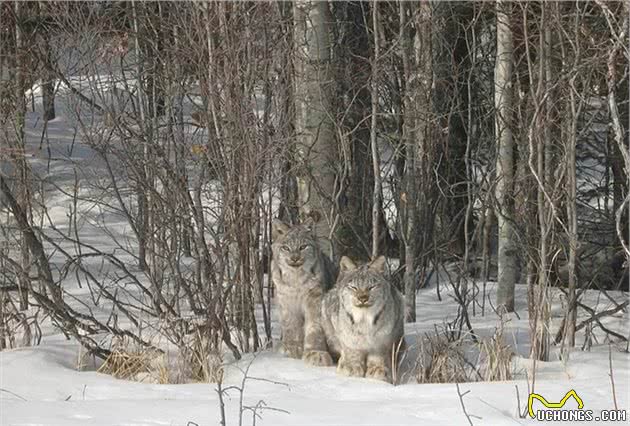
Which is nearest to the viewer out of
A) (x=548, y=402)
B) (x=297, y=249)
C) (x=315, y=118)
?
(x=548, y=402)

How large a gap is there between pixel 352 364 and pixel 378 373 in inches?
7.5

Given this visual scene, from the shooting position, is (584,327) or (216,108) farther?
(584,327)

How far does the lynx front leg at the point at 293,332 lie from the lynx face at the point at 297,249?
0.37m

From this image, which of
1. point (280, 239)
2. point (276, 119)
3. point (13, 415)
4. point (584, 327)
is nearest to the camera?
point (13, 415)

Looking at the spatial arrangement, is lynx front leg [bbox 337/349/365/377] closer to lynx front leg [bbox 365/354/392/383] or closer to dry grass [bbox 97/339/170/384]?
lynx front leg [bbox 365/354/392/383]

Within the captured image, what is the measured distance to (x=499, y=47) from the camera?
11.2 meters

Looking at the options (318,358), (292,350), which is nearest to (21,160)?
(292,350)

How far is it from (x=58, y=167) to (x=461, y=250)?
6.45m

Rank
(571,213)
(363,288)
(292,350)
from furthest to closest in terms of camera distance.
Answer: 1. (571,213)
2. (292,350)
3. (363,288)

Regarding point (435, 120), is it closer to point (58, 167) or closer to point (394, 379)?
point (394, 379)

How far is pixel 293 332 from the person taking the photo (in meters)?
8.45

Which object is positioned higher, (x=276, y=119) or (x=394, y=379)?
(x=276, y=119)

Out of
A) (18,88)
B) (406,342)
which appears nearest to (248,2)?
(406,342)

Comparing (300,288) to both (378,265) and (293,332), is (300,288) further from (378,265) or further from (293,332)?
(378,265)
